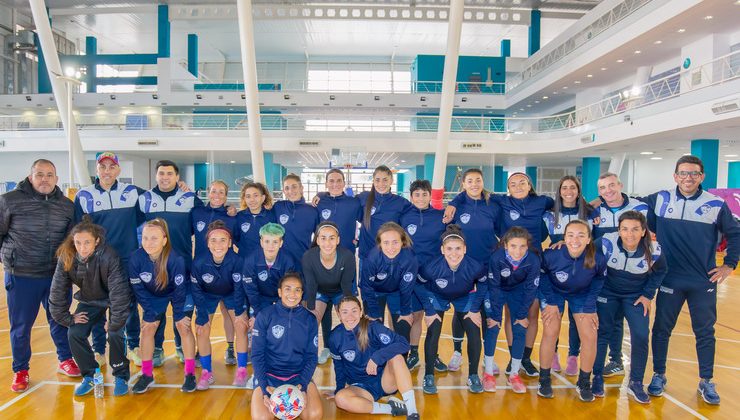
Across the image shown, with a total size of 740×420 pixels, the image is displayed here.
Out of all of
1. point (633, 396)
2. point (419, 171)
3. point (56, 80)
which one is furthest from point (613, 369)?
point (419, 171)

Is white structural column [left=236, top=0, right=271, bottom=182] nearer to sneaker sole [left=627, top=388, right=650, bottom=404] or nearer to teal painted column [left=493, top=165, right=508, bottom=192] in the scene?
sneaker sole [left=627, top=388, right=650, bottom=404]

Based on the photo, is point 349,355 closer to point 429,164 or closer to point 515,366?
point 515,366

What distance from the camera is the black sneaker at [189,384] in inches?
156

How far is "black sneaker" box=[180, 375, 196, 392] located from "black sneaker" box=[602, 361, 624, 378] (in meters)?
4.04

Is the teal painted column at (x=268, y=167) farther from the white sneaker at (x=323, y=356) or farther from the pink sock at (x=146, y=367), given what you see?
the pink sock at (x=146, y=367)

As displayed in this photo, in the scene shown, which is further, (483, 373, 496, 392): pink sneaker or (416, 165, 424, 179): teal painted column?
(416, 165, 424, 179): teal painted column

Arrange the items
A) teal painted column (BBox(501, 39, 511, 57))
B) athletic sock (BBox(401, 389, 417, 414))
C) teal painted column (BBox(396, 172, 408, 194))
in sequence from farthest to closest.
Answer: teal painted column (BBox(396, 172, 408, 194)), teal painted column (BBox(501, 39, 511, 57)), athletic sock (BBox(401, 389, 417, 414))

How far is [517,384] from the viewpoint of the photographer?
4070mm

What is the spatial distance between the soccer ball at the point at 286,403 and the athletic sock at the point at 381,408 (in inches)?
24.8

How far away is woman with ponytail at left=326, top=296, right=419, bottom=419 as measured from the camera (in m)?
3.55

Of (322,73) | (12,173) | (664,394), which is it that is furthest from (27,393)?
(322,73)

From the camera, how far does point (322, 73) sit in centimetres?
3512

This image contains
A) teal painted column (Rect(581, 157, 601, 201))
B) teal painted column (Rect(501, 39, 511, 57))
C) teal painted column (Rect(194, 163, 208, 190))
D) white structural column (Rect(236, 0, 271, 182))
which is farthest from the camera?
teal painted column (Rect(501, 39, 511, 57))

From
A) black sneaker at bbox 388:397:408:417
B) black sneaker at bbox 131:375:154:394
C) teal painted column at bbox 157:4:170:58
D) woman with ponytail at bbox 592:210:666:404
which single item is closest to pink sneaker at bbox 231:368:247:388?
black sneaker at bbox 131:375:154:394
